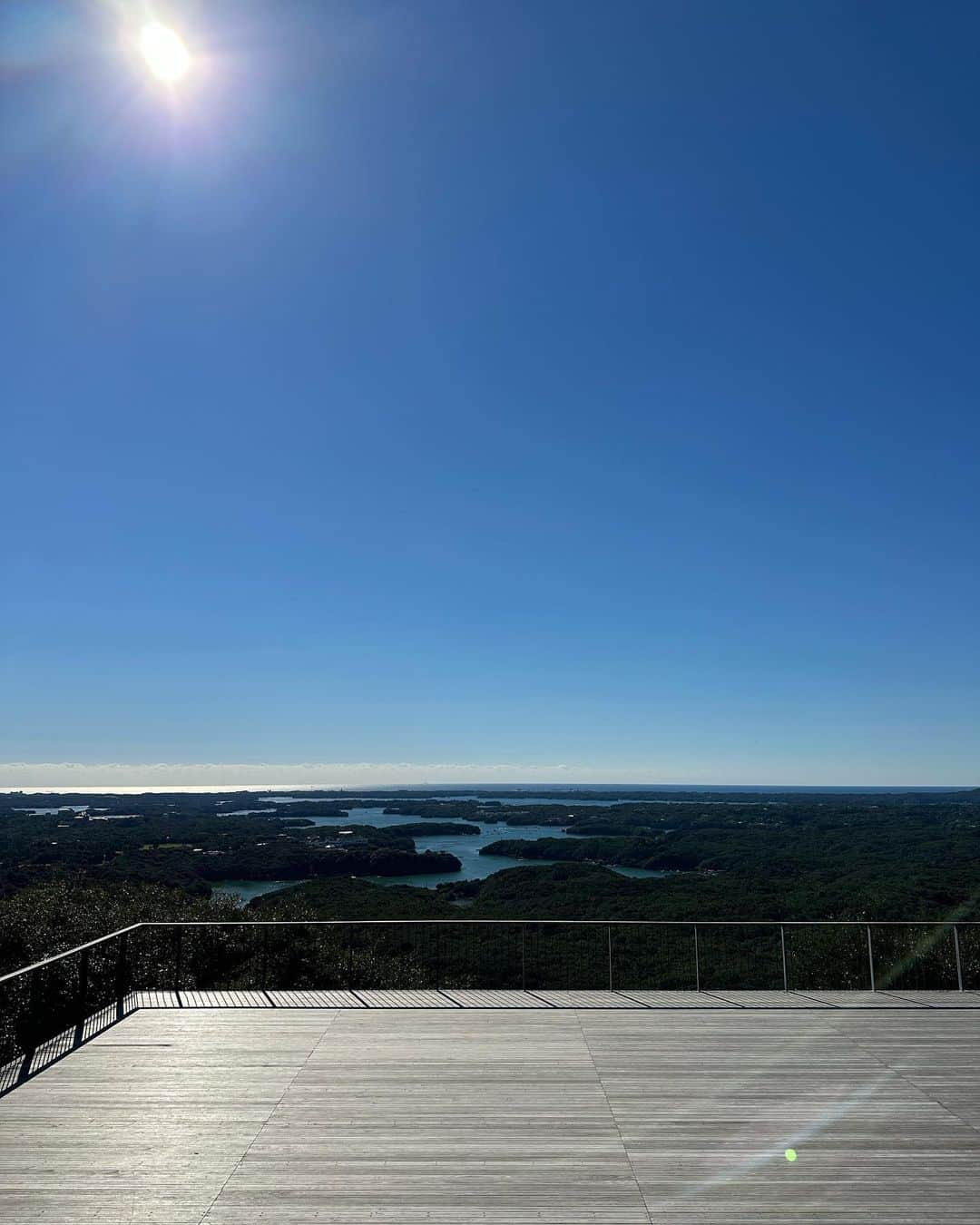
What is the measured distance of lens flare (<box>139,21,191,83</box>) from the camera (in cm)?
947

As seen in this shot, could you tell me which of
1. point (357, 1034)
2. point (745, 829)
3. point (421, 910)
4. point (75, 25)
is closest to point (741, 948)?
point (421, 910)

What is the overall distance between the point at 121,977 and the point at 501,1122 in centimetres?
590

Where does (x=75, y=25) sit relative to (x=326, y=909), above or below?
above

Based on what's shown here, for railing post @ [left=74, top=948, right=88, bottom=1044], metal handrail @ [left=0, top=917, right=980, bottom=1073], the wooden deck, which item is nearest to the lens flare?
metal handrail @ [left=0, top=917, right=980, bottom=1073]

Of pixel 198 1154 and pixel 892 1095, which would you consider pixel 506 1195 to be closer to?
pixel 198 1154

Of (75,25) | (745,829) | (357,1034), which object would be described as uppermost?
(75,25)

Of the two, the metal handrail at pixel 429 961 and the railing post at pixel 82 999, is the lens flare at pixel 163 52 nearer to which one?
the metal handrail at pixel 429 961

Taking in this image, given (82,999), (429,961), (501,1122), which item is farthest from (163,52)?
(429,961)

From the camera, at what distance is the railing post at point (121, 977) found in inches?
382

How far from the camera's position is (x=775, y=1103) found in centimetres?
675

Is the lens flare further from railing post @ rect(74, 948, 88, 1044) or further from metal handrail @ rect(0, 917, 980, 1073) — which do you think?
railing post @ rect(74, 948, 88, 1044)

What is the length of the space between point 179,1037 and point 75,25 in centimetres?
1158

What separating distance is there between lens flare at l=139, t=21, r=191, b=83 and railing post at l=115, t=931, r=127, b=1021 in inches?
418

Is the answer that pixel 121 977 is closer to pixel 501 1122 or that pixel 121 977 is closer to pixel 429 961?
pixel 501 1122
